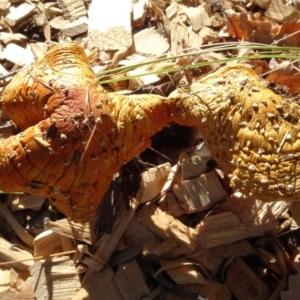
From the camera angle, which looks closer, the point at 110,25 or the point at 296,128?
the point at 296,128

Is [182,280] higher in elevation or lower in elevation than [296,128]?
lower

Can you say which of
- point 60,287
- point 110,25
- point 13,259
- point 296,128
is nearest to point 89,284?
point 60,287

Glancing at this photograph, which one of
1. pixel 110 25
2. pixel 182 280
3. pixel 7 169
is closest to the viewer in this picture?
pixel 7 169

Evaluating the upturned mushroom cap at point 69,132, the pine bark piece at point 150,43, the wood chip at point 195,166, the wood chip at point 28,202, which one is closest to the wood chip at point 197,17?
the pine bark piece at point 150,43

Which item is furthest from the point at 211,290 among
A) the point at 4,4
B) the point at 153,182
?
the point at 4,4

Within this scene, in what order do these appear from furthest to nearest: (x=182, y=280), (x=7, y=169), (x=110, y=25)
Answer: (x=110, y=25) → (x=182, y=280) → (x=7, y=169)

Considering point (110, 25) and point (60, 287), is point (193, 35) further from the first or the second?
point (60, 287)
